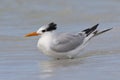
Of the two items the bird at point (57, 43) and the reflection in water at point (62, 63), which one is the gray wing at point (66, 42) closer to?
the bird at point (57, 43)

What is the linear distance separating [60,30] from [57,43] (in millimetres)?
2302

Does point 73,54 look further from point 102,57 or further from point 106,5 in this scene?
point 106,5

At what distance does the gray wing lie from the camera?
873 cm

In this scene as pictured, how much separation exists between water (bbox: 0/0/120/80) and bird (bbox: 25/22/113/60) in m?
0.14

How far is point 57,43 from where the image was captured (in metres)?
8.74

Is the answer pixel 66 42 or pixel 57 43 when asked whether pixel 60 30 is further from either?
pixel 57 43

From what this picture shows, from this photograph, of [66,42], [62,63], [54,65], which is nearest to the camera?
[54,65]

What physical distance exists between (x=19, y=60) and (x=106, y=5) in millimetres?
4930

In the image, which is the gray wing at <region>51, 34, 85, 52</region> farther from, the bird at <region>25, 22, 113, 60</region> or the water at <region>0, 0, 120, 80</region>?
the water at <region>0, 0, 120, 80</region>

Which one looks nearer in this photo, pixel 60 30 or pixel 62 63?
pixel 62 63

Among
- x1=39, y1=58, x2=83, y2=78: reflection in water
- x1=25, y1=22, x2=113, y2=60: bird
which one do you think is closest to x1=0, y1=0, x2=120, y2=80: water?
x1=39, y1=58, x2=83, y2=78: reflection in water

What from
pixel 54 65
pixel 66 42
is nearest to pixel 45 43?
pixel 66 42

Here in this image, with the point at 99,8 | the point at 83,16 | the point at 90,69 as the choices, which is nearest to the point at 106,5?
the point at 99,8

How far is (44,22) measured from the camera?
1211 cm
